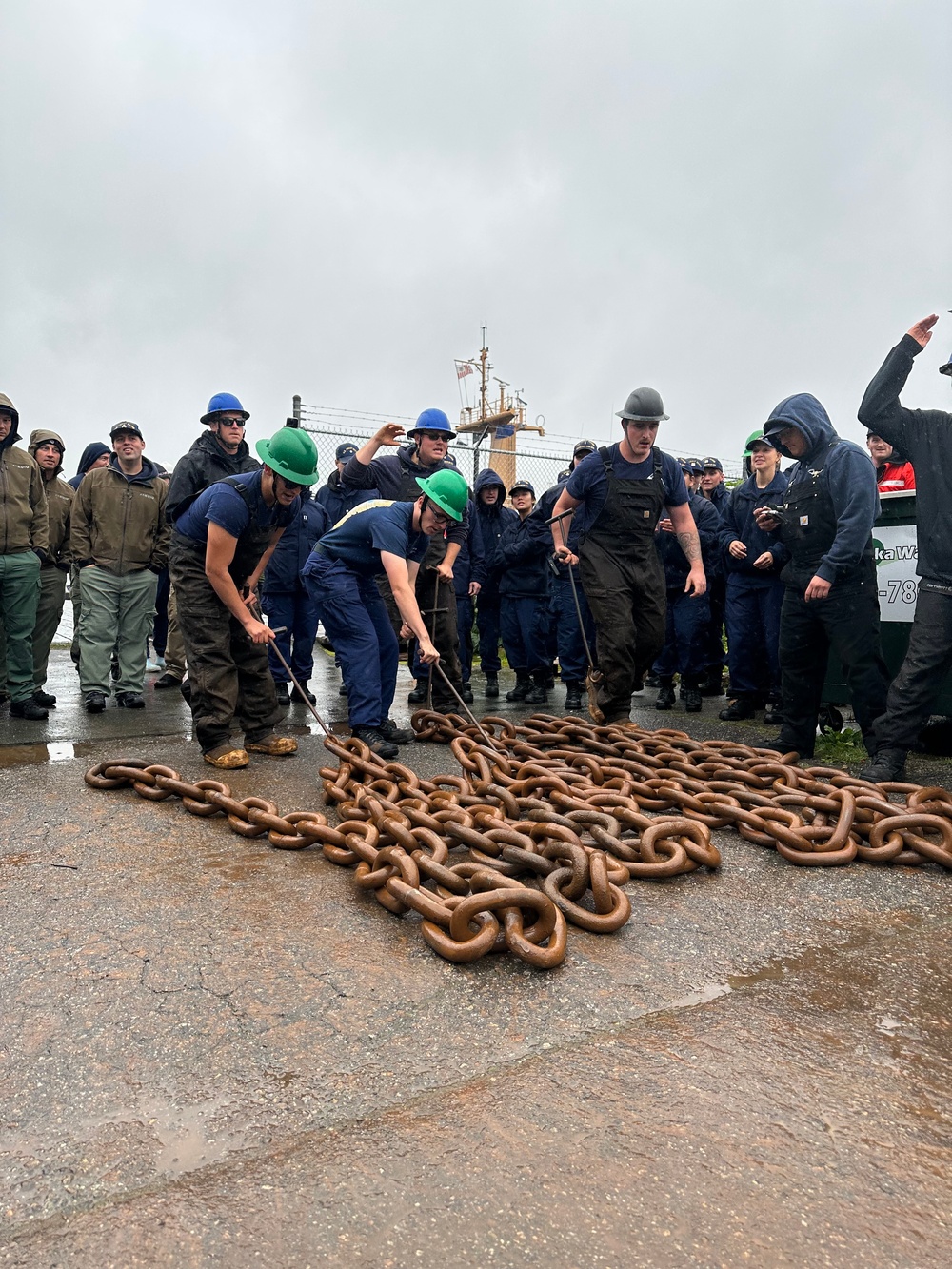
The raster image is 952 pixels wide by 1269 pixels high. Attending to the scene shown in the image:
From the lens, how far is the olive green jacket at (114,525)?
6.60 meters

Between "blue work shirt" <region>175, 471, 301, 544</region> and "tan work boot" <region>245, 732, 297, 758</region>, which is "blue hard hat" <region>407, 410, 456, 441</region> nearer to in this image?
"blue work shirt" <region>175, 471, 301, 544</region>

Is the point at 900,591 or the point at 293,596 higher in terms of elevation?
the point at 900,591

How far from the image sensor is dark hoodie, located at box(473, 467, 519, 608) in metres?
7.86

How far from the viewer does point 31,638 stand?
6.15 meters

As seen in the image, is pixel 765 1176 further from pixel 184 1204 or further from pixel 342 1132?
pixel 184 1204

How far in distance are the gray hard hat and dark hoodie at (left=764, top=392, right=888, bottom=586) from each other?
2.28 feet

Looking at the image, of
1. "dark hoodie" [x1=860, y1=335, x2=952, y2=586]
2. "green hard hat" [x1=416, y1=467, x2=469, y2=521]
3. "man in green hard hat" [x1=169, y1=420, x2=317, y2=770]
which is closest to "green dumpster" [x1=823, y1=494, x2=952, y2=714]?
"dark hoodie" [x1=860, y1=335, x2=952, y2=586]

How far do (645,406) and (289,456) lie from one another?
2158 millimetres

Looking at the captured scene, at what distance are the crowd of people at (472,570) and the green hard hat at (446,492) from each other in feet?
0.04

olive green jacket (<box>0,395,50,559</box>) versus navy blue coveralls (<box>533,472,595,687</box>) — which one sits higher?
olive green jacket (<box>0,395,50,559</box>)

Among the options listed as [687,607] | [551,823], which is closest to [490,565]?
[687,607]

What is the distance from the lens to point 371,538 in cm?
509

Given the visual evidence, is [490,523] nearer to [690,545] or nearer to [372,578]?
[690,545]

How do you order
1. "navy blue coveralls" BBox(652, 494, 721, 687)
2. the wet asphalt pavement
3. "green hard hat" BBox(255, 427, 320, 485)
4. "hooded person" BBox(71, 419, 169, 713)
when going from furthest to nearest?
"navy blue coveralls" BBox(652, 494, 721, 687) < "hooded person" BBox(71, 419, 169, 713) < "green hard hat" BBox(255, 427, 320, 485) < the wet asphalt pavement
